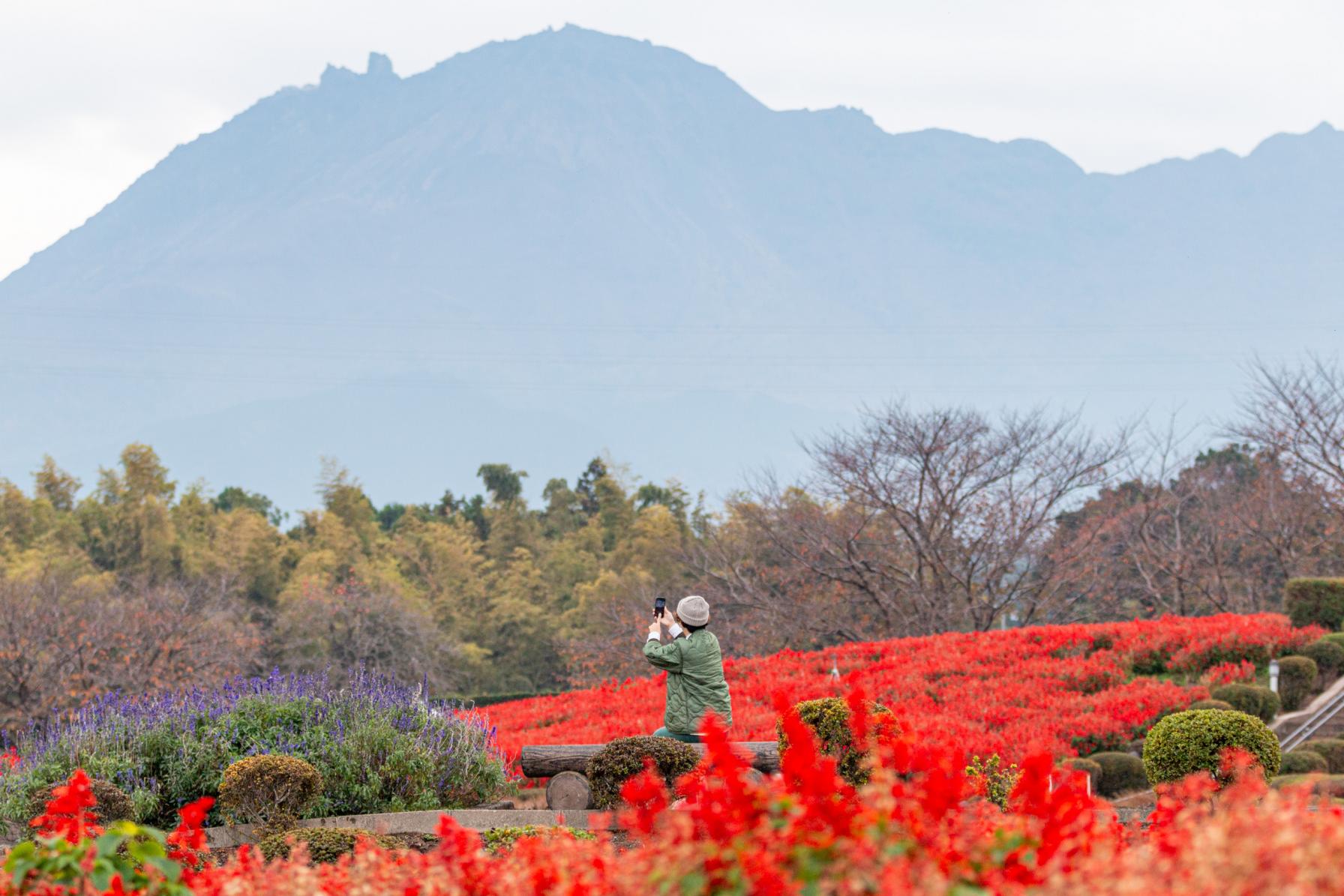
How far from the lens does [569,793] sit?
998 centimetres

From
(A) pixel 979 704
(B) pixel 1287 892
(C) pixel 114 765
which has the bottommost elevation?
(A) pixel 979 704

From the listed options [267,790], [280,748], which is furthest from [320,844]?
[280,748]

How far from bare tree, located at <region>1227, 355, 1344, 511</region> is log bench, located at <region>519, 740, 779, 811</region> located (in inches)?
886

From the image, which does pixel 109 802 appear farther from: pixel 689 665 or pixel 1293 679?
pixel 1293 679

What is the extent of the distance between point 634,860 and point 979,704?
1292 cm

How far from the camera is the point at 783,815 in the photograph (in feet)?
11.9

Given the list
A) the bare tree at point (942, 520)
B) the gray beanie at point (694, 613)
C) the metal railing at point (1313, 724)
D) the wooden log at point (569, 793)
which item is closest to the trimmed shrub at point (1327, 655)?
the metal railing at point (1313, 724)

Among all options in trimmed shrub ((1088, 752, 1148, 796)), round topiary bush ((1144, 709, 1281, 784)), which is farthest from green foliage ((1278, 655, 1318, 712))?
round topiary bush ((1144, 709, 1281, 784))

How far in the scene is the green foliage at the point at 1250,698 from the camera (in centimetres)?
1595

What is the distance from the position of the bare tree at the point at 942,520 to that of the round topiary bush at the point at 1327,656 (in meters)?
7.64

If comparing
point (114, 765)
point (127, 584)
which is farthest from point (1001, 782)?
point (127, 584)

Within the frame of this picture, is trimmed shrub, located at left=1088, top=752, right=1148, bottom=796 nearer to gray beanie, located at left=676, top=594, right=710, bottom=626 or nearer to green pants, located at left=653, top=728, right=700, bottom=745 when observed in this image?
green pants, located at left=653, top=728, right=700, bottom=745

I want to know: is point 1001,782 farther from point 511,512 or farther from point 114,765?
point 511,512

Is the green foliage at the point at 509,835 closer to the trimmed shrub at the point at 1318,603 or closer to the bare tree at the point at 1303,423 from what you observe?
the trimmed shrub at the point at 1318,603
